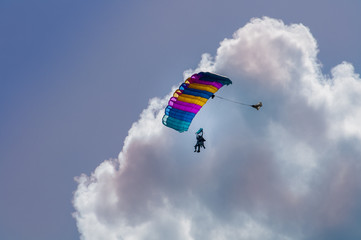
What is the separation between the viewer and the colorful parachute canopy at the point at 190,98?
44.5 meters

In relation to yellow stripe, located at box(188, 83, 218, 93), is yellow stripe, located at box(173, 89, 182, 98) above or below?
above

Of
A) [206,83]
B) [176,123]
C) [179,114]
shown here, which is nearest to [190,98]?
[179,114]

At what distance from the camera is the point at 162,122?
1919 inches

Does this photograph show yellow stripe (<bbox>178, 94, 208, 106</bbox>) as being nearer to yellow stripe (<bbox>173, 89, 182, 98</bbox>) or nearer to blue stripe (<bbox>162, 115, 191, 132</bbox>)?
yellow stripe (<bbox>173, 89, 182, 98</bbox>)

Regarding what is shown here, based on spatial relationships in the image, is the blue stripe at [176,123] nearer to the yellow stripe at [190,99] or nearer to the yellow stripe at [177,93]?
the yellow stripe at [190,99]

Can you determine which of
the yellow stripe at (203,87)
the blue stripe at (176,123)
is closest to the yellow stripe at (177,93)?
the yellow stripe at (203,87)

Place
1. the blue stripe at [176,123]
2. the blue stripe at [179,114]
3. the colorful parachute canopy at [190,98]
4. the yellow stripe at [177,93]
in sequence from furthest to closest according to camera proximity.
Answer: the blue stripe at [176,123]
the blue stripe at [179,114]
the yellow stripe at [177,93]
the colorful parachute canopy at [190,98]

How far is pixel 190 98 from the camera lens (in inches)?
1841

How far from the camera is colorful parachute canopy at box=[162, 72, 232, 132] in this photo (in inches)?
1751

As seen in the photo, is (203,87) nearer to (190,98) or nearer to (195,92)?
(195,92)

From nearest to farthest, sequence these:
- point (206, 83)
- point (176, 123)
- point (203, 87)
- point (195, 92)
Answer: point (206, 83) → point (203, 87) → point (195, 92) → point (176, 123)

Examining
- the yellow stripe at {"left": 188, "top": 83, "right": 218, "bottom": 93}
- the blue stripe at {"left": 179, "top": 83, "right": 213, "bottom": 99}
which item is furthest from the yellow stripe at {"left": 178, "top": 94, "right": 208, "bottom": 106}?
the yellow stripe at {"left": 188, "top": 83, "right": 218, "bottom": 93}

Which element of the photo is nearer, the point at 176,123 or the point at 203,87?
the point at 203,87

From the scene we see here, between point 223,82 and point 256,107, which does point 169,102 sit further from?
point 256,107
